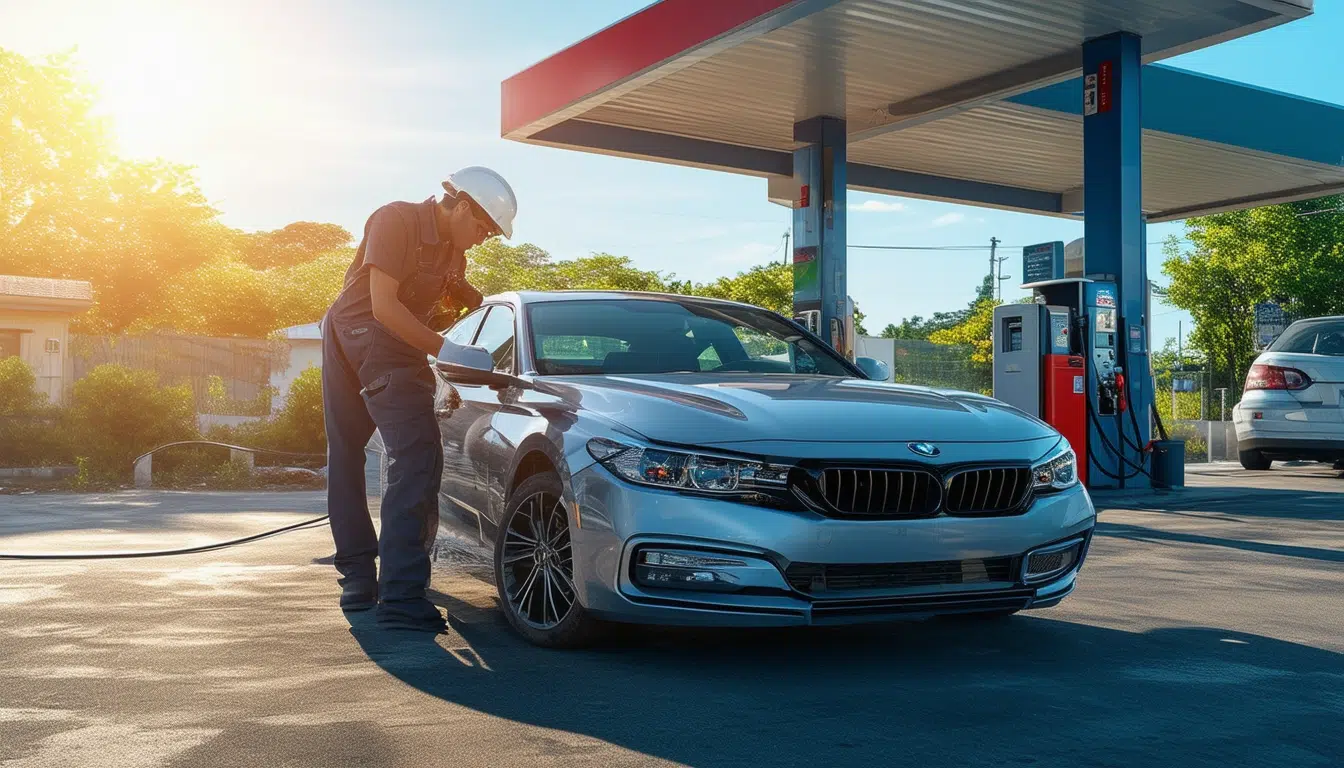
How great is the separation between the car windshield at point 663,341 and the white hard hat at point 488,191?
0.48m

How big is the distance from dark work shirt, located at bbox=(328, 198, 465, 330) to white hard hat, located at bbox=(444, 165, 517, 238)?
170 mm

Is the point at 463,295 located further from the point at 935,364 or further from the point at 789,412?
the point at 935,364

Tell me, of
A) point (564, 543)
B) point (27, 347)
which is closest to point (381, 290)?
point (564, 543)

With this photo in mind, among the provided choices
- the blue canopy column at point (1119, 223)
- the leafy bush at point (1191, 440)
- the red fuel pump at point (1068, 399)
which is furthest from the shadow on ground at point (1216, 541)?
the leafy bush at point (1191, 440)

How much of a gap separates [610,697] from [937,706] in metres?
0.98

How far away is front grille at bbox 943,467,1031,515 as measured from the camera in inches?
173

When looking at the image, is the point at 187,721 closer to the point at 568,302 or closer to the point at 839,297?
the point at 568,302

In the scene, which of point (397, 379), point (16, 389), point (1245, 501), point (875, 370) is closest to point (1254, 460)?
point (1245, 501)

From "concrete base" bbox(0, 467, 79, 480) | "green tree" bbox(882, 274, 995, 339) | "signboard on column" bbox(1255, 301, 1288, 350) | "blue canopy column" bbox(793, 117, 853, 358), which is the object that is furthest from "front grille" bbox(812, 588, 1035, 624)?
"green tree" bbox(882, 274, 995, 339)

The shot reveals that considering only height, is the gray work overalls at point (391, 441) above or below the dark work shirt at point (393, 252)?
below

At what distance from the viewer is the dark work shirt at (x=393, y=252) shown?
212 inches

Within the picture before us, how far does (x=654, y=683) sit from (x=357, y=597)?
6.31 ft

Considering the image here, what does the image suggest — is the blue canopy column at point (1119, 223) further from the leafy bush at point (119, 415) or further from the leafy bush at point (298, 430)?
the leafy bush at point (119, 415)

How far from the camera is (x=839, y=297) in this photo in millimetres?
18125
